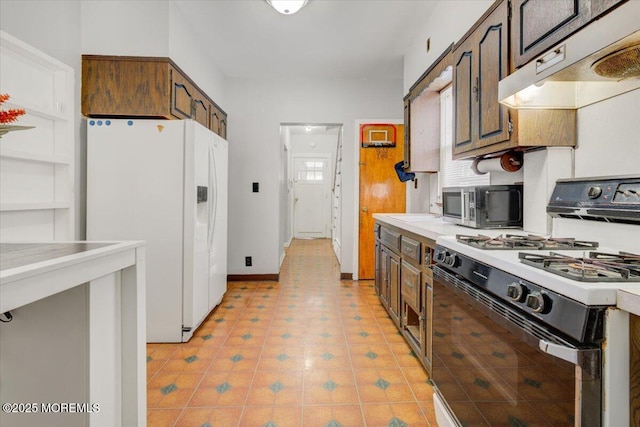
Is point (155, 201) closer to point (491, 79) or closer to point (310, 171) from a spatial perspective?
point (491, 79)

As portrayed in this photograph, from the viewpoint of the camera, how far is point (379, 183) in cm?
441

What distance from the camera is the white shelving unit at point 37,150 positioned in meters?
1.78

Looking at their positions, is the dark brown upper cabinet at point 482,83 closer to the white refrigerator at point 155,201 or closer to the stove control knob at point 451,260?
the stove control knob at point 451,260

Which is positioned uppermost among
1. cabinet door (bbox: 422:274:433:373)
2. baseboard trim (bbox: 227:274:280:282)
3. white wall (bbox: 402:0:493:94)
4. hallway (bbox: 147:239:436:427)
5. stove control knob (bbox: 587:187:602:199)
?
white wall (bbox: 402:0:493:94)

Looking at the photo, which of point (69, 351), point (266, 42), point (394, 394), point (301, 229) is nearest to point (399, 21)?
point (266, 42)

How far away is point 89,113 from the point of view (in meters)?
2.57

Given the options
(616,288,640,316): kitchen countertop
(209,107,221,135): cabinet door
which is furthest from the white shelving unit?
(616,288,640,316): kitchen countertop

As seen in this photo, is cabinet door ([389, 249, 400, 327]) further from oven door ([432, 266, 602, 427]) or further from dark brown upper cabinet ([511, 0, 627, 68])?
dark brown upper cabinet ([511, 0, 627, 68])

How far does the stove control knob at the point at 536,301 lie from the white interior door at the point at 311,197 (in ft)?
25.0

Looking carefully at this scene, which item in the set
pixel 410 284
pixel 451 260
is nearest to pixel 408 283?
pixel 410 284

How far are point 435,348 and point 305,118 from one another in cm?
347

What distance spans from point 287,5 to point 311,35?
0.69 meters

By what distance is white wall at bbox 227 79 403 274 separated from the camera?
14.4 ft

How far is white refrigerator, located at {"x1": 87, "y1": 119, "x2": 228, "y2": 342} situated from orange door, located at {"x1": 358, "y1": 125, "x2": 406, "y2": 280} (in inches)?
94.6
